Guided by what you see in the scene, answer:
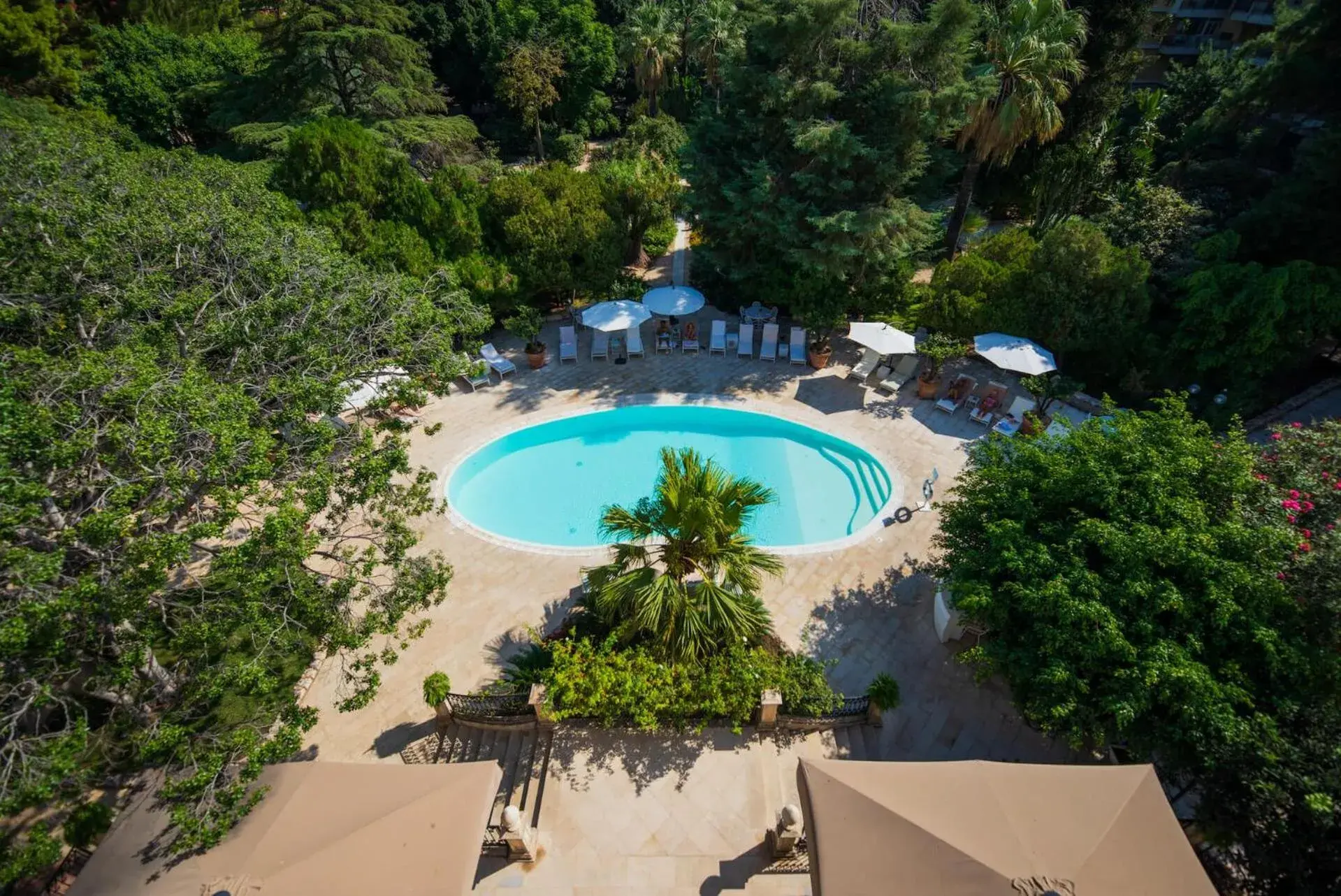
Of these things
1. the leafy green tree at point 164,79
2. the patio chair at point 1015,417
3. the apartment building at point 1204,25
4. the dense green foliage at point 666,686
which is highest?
the apartment building at point 1204,25

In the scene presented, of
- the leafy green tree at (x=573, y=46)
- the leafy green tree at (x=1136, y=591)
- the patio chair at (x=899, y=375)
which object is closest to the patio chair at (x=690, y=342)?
the patio chair at (x=899, y=375)

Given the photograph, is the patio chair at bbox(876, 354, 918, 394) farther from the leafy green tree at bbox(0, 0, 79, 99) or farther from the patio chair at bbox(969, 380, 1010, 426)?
the leafy green tree at bbox(0, 0, 79, 99)

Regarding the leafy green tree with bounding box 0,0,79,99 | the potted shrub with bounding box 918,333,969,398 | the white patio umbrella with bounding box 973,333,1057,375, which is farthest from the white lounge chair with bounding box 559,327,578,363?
the leafy green tree with bounding box 0,0,79,99

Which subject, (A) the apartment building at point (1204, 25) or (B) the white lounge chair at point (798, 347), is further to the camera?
(A) the apartment building at point (1204, 25)

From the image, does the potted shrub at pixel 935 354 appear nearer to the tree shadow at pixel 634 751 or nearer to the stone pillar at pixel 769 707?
the stone pillar at pixel 769 707

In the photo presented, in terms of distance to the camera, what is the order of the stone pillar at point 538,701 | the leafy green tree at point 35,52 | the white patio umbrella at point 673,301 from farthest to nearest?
the leafy green tree at point 35,52 < the white patio umbrella at point 673,301 < the stone pillar at point 538,701

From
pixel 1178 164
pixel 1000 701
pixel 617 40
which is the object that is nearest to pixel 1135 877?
pixel 1000 701
